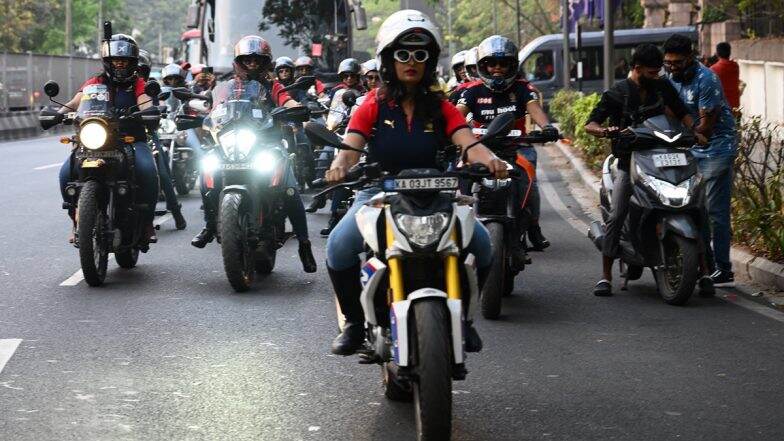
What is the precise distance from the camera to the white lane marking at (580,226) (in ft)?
30.7

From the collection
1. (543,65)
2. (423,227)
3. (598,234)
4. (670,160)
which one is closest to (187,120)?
(598,234)

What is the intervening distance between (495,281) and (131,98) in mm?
3866

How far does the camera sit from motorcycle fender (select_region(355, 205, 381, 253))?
19.6 feet

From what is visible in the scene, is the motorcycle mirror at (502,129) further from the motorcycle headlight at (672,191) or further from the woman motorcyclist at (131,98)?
the woman motorcyclist at (131,98)

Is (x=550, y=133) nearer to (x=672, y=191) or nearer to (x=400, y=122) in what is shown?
(x=672, y=191)

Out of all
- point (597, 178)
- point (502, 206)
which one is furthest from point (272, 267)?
point (597, 178)

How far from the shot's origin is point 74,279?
11.2 m

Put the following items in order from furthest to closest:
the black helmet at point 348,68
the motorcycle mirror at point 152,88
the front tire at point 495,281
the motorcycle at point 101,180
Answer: the black helmet at point 348,68 → the motorcycle mirror at point 152,88 → the motorcycle at point 101,180 → the front tire at point 495,281

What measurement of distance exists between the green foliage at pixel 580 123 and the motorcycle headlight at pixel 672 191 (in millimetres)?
7043

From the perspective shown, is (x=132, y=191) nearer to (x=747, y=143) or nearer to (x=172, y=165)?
(x=747, y=143)

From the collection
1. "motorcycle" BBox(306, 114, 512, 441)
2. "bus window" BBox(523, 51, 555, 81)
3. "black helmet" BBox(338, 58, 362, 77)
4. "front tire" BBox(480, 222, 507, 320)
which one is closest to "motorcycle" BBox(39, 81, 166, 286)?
"front tire" BBox(480, 222, 507, 320)

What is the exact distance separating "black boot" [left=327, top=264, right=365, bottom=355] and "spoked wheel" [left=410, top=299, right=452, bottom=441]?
80 centimetres

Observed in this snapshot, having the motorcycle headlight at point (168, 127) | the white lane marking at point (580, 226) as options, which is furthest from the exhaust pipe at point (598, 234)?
the motorcycle headlight at point (168, 127)

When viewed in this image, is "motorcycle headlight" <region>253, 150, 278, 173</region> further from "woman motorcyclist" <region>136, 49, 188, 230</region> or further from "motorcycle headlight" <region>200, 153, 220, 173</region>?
"woman motorcyclist" <region>136, 49, 188, 230</region>
